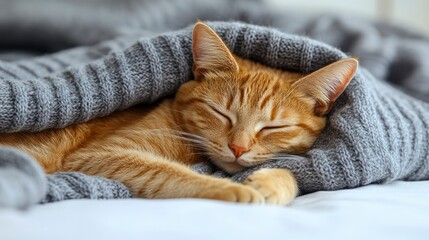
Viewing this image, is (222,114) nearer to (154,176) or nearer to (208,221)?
(154,176)

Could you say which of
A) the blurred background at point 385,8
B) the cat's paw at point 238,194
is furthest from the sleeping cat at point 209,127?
the blurred background at point 385,8

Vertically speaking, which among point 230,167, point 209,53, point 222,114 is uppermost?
point 209,53

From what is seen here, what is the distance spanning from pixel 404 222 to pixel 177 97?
695mm

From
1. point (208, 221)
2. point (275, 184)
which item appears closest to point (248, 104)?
point (275, 184)

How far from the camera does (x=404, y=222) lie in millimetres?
1065

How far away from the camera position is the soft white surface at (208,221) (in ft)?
2.98

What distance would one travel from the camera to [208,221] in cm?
97

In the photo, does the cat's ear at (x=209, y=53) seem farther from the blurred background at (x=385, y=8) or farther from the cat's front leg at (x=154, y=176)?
the blurred background at (x=385, y=8)

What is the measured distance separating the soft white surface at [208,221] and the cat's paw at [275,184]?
0.20 feet

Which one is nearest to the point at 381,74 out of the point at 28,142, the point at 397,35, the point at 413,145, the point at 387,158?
the point at 397,35

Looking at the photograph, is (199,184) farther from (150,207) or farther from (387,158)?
(387,158)

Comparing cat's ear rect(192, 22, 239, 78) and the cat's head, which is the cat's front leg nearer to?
the cat's head

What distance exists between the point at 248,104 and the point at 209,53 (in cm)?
17

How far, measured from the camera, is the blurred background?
331 cm
